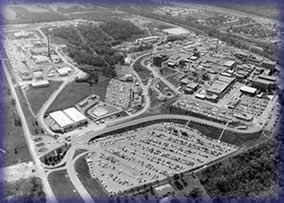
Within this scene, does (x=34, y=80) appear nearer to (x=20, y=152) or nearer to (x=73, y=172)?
(x=20, y=152)

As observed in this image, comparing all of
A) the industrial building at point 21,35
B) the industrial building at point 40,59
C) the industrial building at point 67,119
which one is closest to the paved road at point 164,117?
the industrial building at point 67,119

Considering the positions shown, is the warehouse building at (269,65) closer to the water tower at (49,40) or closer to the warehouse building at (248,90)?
the warehouse building at (248,90)

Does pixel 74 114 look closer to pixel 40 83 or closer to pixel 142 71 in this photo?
pixel 40 83

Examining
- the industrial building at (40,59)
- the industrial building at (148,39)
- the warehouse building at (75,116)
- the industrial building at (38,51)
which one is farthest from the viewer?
the industrial building at (148,39)

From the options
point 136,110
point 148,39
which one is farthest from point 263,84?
point 148,39

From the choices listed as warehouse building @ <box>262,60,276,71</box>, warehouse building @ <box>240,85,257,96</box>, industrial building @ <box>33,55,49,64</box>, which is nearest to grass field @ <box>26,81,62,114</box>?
industrial building @ <box>33,55,49,64</box>

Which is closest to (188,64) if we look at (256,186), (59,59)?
(59,59)
